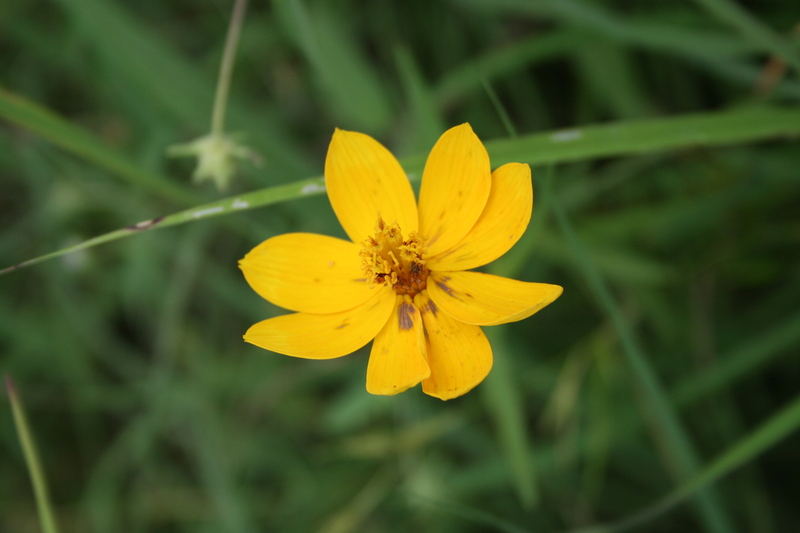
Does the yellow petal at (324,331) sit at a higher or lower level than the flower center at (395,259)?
lower

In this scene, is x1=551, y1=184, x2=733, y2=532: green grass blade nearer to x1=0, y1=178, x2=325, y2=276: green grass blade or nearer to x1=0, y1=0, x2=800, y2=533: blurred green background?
x1=0, y1=0, x2=800, y2=533: blurred green background

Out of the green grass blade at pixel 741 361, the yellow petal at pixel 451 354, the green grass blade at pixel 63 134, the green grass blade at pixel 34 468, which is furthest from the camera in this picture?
the green grass blade at pixel 741 361

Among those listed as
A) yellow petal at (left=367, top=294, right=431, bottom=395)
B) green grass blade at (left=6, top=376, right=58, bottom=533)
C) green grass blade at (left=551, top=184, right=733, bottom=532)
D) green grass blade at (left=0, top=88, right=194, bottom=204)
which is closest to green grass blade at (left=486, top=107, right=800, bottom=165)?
green grass blade at (left=551, top=184, right=733, bottom=532)

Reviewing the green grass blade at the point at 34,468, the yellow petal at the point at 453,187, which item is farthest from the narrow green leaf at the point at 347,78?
the green grass blade at the point at 34,468

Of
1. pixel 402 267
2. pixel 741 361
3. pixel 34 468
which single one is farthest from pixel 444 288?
pixel 741 361

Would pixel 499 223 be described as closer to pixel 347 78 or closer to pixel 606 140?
pixel 606 140

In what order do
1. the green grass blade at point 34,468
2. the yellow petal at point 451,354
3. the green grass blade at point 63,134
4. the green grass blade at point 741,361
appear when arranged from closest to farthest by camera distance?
the yellow petal at point 451,354, the green grass blade at point 34,468, the green grass blade at point 63,134, the green grass blade at point 741,361

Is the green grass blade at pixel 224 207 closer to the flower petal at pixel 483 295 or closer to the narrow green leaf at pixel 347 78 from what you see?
the flower petal at pixel 483 295
